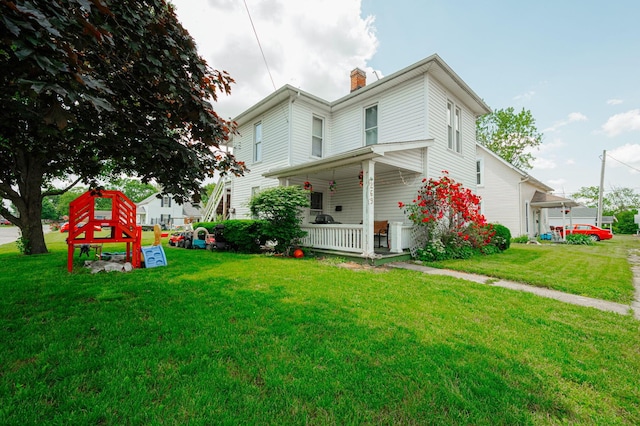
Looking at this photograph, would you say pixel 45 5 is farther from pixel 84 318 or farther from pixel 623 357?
pixel 623 357

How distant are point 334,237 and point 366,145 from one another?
4.56 meters

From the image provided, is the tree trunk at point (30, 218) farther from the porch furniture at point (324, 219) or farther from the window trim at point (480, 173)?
the window trim at point (480, 173)

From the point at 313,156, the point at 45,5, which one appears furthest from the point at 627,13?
the point at 45,5

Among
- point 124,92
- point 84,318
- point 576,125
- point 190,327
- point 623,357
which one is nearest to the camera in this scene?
point 623,357

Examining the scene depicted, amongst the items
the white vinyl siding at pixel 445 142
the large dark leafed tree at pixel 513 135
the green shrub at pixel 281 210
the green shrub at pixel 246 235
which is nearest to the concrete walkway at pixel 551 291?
the green shrub at pixel 281 210

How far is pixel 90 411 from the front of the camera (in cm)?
167

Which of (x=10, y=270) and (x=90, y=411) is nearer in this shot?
(x=90, y=411)

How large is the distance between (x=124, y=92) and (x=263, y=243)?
6809 mm

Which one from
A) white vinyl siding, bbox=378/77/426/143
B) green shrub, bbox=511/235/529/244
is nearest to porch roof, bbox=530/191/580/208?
green shrub, bbox=511/235/529/244

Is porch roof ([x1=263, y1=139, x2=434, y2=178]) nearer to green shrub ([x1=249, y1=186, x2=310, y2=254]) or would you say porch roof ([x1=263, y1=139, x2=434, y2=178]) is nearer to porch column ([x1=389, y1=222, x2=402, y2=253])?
green shrub ([x1=249, y1=186, x2=310, y2=254])

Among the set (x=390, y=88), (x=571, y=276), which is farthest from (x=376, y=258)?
(x=390, y=88)

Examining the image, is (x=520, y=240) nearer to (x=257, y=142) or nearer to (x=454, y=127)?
(x=454, y=127)

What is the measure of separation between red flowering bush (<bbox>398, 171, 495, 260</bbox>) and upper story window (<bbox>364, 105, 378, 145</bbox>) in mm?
3043

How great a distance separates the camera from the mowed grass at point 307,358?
1.77 metres
